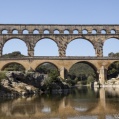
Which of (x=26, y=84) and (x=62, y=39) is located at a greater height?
(x=62, y=39)

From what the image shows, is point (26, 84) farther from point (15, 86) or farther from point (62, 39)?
point (62, 39)

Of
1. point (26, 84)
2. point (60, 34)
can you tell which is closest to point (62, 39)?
point (60, 34)

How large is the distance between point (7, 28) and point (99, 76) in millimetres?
23599

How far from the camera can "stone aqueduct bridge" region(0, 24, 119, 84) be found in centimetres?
6650

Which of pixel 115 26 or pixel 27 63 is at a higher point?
pixel 115 26

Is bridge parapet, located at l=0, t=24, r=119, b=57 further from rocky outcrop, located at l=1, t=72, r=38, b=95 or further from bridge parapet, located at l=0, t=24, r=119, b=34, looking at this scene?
rocky outcrop, located at l=1, t=72, r=38, b=95

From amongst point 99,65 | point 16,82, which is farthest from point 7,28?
point 16,82

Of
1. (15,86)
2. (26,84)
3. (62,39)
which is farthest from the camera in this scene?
(62,39)

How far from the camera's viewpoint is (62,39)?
69.8m

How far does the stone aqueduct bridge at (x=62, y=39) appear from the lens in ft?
218

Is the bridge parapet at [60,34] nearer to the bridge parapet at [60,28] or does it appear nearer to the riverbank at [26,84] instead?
the bridge parapet at [60,28]

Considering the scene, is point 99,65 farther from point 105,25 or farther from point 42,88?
point 42,88

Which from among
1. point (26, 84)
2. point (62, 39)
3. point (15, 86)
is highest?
point (62, 39)

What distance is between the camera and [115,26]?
235 ft
